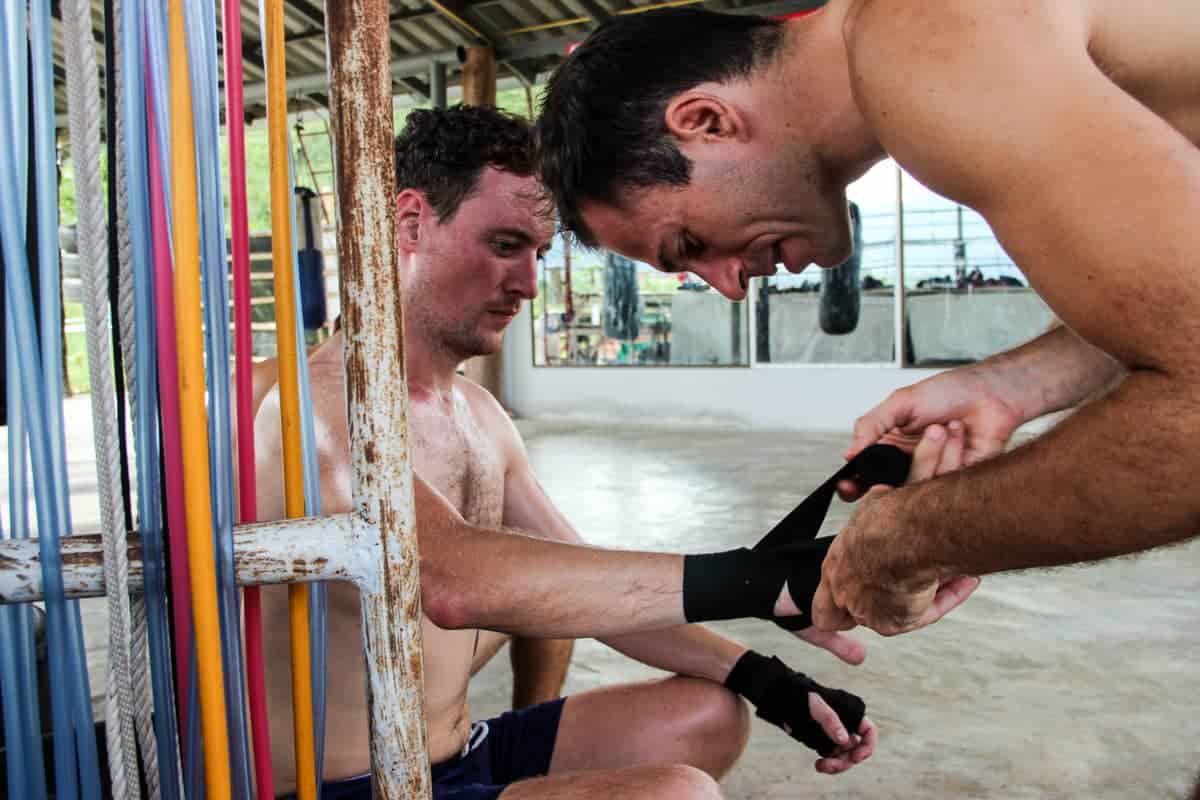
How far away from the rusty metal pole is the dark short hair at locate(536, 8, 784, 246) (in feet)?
2.27

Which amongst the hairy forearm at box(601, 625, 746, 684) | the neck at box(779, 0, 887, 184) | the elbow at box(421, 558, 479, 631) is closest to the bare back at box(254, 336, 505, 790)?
the elbow at box(421, 558, 479, 631)

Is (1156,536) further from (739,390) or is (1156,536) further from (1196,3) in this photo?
(739,390)

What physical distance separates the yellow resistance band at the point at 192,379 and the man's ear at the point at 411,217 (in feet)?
3.64

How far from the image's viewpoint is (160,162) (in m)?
0.77

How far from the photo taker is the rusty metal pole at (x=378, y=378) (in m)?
0.75

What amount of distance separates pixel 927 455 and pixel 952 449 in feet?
0.18

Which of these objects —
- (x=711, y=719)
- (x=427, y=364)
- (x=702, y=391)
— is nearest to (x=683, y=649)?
(x=711, y=719)

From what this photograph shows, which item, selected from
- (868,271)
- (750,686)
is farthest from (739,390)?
(750,686)

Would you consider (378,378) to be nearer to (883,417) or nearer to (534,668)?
(883,417)

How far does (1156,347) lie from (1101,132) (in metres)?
0.20

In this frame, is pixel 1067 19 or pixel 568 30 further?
pixel 568 30

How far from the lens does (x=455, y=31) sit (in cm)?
895

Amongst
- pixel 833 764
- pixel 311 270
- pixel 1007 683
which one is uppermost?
pixel 311 270

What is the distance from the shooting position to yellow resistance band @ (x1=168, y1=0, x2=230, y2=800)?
75 centimetres
